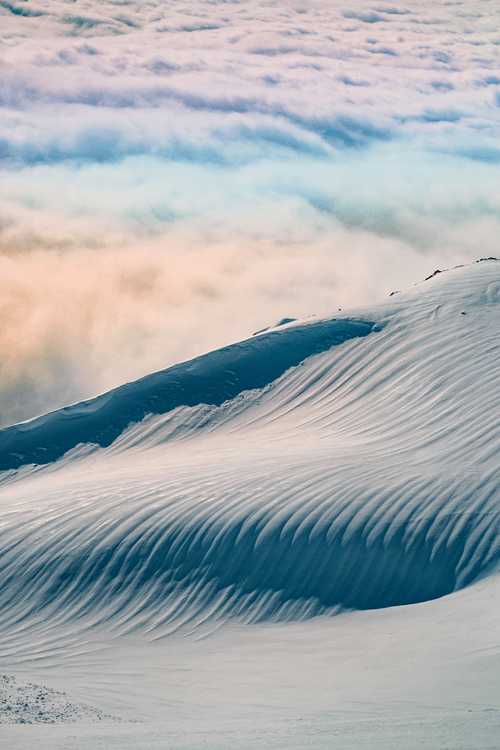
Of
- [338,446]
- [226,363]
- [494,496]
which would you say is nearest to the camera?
[494,496]

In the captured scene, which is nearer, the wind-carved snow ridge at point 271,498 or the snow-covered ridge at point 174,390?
the wind-carved snow ridge at point 271,498

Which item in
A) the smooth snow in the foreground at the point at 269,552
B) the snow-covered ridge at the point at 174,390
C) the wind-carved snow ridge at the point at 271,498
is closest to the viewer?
the smooth snow in the foreground at the point at 269,552

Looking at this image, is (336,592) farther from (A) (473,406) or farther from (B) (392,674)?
(A) (473,406)

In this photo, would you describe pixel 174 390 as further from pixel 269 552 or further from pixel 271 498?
pixel 269 552

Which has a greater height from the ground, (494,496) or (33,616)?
(494,496)

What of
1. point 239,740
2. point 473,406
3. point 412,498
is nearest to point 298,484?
point 412,498

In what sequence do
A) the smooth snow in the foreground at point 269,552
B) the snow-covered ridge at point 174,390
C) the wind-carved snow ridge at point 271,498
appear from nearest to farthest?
the smooth snow in the foreground at point 269,552
the wind-carved snow ridge at point 271,498
the snow-covered ridge at point 174,390
